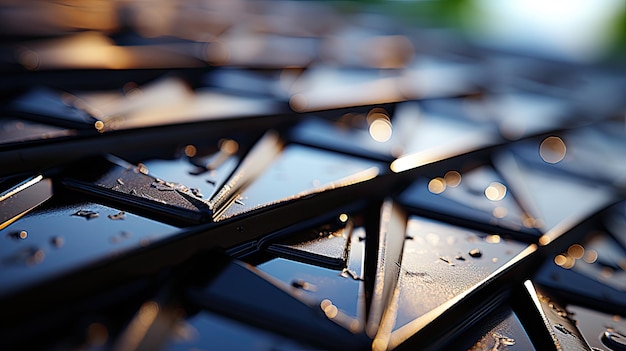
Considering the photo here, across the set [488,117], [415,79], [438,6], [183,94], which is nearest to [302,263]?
[183,94]

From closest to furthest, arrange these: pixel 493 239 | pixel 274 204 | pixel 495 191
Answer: pixel 274 204 < pixel 493 239 < pixel 495 191

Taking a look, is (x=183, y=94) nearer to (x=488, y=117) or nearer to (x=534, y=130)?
(x=488, y=117)

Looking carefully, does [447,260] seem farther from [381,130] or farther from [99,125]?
[99,125]

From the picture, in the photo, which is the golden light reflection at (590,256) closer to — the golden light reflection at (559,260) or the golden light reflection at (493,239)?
the golden light reflection at (559,260)

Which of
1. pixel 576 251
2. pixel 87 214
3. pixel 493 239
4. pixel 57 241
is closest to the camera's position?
pixel 57 241

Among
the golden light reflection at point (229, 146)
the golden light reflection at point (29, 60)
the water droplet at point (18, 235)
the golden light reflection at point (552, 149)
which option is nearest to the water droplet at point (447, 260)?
the golden light reflection at point (229, 146)

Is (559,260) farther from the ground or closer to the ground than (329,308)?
farther from the ground

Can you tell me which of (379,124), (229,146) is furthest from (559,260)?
(229,146)
